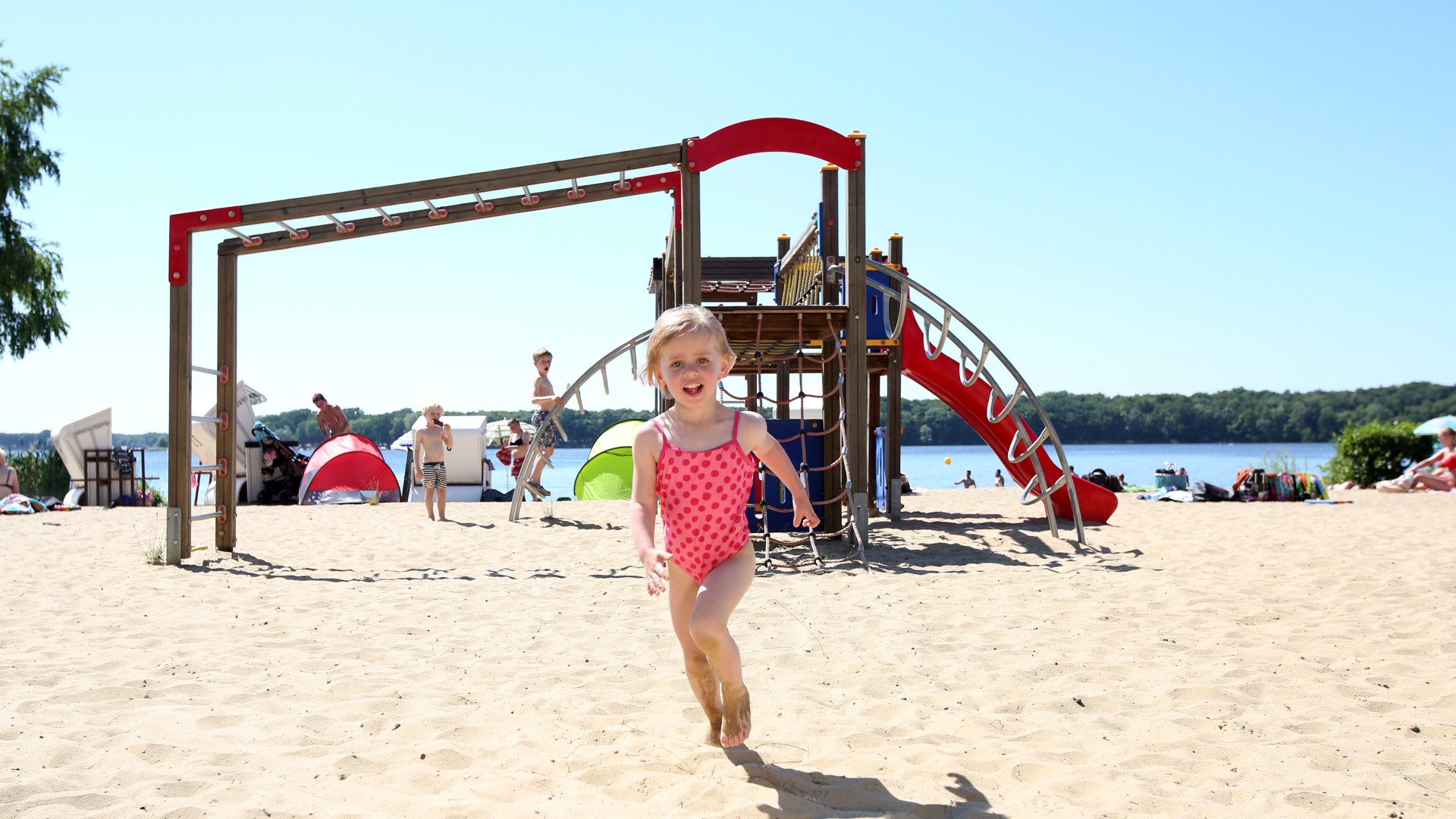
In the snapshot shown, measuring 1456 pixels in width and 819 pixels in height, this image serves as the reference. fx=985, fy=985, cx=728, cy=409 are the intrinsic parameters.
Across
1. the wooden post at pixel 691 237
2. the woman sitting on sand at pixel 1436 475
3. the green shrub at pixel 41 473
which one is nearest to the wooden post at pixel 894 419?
the wooden post at pixel 691 237

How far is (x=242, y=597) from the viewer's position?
6664 millimetres

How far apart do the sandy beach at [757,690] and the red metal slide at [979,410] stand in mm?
3199

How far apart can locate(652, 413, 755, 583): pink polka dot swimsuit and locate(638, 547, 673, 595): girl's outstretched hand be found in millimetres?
247

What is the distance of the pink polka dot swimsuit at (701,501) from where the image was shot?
3244 millimetres

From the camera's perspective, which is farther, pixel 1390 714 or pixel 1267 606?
pixel 1267 606

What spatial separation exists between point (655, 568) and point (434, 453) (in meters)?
9.49

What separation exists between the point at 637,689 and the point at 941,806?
1.68m

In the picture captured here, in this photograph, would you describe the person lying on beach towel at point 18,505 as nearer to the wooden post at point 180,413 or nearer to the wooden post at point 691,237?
the wooden post at point 180,413

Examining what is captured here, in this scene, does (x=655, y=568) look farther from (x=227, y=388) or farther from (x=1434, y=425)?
(x=1434, y=425)

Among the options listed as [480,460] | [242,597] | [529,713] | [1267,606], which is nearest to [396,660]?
[529,713]

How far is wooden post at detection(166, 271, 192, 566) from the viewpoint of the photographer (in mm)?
8438

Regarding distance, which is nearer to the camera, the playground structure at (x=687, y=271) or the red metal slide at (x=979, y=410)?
the playground structure at (x=687, y=271)

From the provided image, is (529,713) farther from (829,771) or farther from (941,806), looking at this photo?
(941,806)


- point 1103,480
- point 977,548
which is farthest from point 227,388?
point 1103,480
